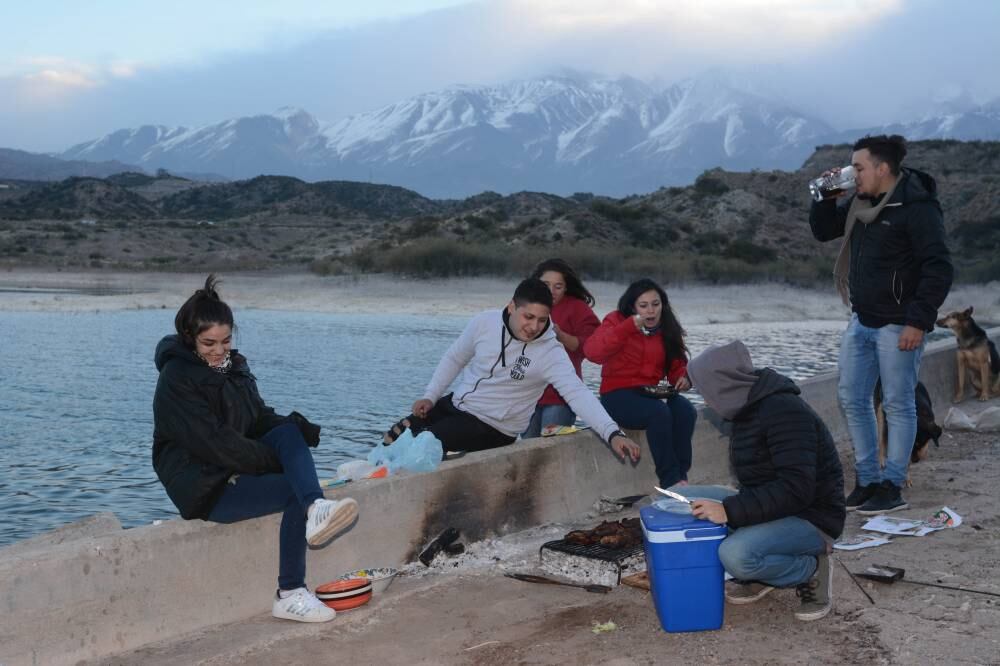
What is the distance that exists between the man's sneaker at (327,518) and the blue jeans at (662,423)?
251 centimetres

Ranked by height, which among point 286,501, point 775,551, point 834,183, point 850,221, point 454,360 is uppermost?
point 834,183

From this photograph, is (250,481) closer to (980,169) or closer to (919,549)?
(919,549)

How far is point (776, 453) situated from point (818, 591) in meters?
0.76

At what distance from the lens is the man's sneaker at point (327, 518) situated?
5023 millimetres

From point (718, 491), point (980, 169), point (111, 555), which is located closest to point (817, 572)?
point (718, 491)

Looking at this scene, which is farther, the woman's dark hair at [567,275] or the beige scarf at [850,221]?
the woman's dark hair at [567,275]

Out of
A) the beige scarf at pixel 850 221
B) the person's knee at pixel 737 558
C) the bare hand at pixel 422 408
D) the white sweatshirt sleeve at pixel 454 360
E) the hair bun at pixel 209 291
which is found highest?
the beige scarf at pixel 850 221

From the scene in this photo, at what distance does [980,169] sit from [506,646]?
67884mm

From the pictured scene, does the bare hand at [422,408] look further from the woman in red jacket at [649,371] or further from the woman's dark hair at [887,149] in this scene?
the woman's dark hair at [887,149]

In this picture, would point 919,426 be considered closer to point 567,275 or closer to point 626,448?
point 567,275

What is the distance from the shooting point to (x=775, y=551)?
15.9ft

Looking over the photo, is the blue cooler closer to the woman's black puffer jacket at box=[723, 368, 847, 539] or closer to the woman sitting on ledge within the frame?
the woman's black puffer jacket at box=[723, 368, 847, 539]

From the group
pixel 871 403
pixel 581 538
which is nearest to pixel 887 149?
pixel 871 403

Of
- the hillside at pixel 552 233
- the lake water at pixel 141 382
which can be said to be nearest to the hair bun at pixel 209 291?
the lake water at pixel 141 382
